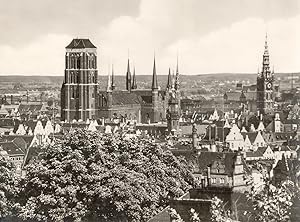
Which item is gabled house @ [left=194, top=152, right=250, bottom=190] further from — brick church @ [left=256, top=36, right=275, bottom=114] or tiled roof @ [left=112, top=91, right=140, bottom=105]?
brick church @ [left=256, top=36, right=275, bottom=114]

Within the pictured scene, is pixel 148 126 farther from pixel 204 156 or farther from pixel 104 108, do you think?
pixel 204 156

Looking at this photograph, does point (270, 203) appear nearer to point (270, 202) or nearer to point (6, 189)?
point (270, 202)

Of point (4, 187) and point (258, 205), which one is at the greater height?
point (258, 205)

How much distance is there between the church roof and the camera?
110m

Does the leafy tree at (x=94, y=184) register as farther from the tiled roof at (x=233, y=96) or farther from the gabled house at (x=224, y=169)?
the tiled roof at (x=233, y=96)

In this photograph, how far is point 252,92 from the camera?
181m

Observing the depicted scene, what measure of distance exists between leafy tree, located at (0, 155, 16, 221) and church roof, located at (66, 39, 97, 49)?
72369 mm

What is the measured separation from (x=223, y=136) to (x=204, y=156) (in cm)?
3170

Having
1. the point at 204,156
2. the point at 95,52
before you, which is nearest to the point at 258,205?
the point at 204,156

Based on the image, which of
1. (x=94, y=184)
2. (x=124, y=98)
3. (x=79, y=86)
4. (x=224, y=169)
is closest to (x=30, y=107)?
(x=124, y=98)

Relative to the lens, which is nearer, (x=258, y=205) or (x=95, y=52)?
(x=258, y=205)

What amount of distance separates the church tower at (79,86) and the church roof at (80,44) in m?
0.58

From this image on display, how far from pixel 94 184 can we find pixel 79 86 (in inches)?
3319

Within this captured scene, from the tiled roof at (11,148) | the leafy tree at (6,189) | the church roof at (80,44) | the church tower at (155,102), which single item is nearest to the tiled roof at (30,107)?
the church tower at (155,102)
